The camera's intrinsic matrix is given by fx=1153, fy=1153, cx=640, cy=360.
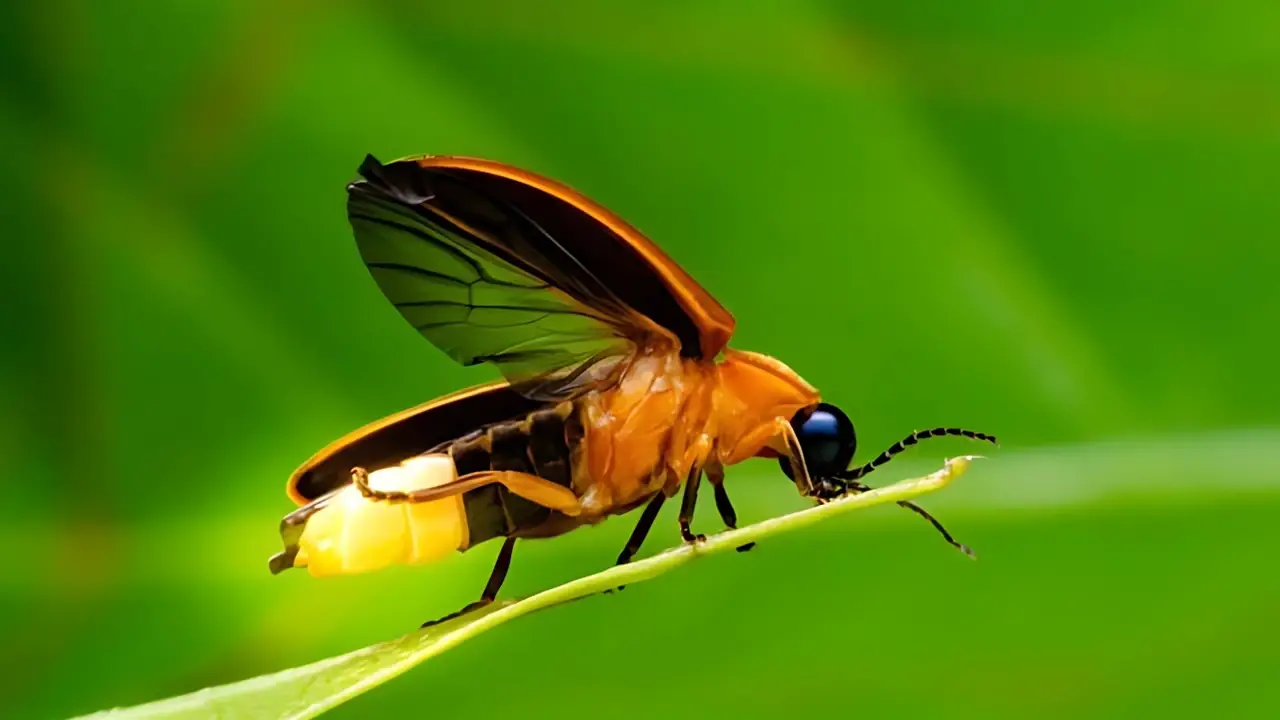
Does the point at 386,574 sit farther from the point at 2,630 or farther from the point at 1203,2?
the point at 1203,2

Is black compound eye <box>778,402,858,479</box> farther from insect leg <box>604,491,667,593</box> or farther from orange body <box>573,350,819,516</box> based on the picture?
insect leg <box>604,491,667,593</box>

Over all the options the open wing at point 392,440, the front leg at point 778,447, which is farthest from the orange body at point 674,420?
the open wing at point 392,440

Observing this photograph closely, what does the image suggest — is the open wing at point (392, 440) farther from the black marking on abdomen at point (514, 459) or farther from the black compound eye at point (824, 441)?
the black compound eye at point (824, 441)

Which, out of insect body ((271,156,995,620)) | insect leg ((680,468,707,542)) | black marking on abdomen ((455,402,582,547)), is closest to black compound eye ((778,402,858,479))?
insect body ((271,156,995,620))

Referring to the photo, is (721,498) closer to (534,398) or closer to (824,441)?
(824,441)

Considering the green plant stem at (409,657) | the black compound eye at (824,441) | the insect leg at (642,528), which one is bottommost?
the green plant stem at (409,657)

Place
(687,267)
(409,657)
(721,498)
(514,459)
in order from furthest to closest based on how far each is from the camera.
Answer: (687,267) < (721,498) < (514,459) < (409,657)

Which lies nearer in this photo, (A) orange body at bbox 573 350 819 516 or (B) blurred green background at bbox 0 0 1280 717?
(A) orange body at bbox 573 350 819 516

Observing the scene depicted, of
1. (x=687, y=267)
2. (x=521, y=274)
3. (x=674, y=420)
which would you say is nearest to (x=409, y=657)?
(x=521, y=274)
